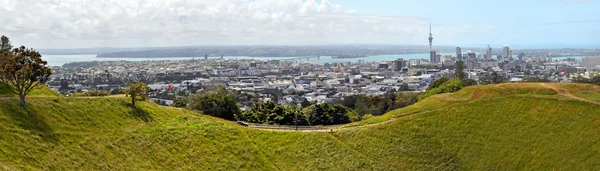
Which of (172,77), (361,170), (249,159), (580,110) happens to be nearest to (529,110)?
(580,110)

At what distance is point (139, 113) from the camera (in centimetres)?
3906

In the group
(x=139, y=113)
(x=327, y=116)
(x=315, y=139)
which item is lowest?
(x=315, y=139)

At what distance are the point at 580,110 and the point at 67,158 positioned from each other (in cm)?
4023

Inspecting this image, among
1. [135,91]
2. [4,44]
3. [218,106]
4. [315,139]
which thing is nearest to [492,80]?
[218,106]

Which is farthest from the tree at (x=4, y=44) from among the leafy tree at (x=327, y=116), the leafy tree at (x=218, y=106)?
the leafy tree at (x=327, y=116)

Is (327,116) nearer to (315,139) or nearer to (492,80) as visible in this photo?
(315,139)

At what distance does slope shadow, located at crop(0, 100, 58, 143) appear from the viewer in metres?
29.6

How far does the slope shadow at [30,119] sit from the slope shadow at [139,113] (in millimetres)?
7739

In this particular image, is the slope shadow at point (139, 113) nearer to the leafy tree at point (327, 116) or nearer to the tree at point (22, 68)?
the tree at point (22, 68)

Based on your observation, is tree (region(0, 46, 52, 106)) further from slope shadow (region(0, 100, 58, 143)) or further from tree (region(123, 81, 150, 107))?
tree (region(123, 81, 150, 107))

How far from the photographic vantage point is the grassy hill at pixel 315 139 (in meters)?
30.1

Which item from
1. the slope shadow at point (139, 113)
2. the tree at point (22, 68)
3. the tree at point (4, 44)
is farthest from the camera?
the tree at point (4, 44)

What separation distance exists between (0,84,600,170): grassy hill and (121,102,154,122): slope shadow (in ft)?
0.29

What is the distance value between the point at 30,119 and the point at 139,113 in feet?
30.6
